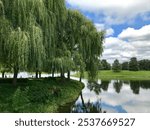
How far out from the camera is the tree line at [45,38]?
48.5 ft

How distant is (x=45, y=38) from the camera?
703 inches

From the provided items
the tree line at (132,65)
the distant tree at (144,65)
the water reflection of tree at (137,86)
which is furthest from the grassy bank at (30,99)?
the distant tree at (144,65)

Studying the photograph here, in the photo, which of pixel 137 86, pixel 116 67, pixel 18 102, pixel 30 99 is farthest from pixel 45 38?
pixel 116 67

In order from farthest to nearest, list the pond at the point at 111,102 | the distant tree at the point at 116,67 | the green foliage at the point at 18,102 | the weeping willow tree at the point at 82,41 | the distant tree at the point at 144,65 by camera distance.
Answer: the distant tree at the point at 144,65 → the distant tree at the point at 116,67 → the weeping willow tree at the point at 82,41 → the pond at the point at 111,102 → the green foliage at the point at 18,102

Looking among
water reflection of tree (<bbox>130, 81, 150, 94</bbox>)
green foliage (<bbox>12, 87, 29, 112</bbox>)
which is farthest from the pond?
water reflection of tree (<bbox>130, 81, 150, 94</bbox>)

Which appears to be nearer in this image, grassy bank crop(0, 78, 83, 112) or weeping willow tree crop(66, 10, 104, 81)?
grassy bank crop(0, 78, 83, 112)

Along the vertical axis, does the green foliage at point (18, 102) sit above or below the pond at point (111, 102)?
above

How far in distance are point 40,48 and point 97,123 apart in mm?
8510

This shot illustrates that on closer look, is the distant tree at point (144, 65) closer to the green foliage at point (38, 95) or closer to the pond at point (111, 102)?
the pond at point (111, 102)

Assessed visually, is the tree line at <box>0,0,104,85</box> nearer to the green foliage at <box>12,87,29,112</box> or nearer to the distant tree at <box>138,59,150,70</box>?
the green foliage at <box>12,87,29,112</box>

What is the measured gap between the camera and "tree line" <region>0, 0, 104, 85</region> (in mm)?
14797

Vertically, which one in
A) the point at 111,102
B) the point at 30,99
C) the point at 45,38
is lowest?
the point at 111,102

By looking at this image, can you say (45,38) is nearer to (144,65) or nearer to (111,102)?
(111,102)

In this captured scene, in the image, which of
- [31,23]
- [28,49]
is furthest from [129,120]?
[31,23]
